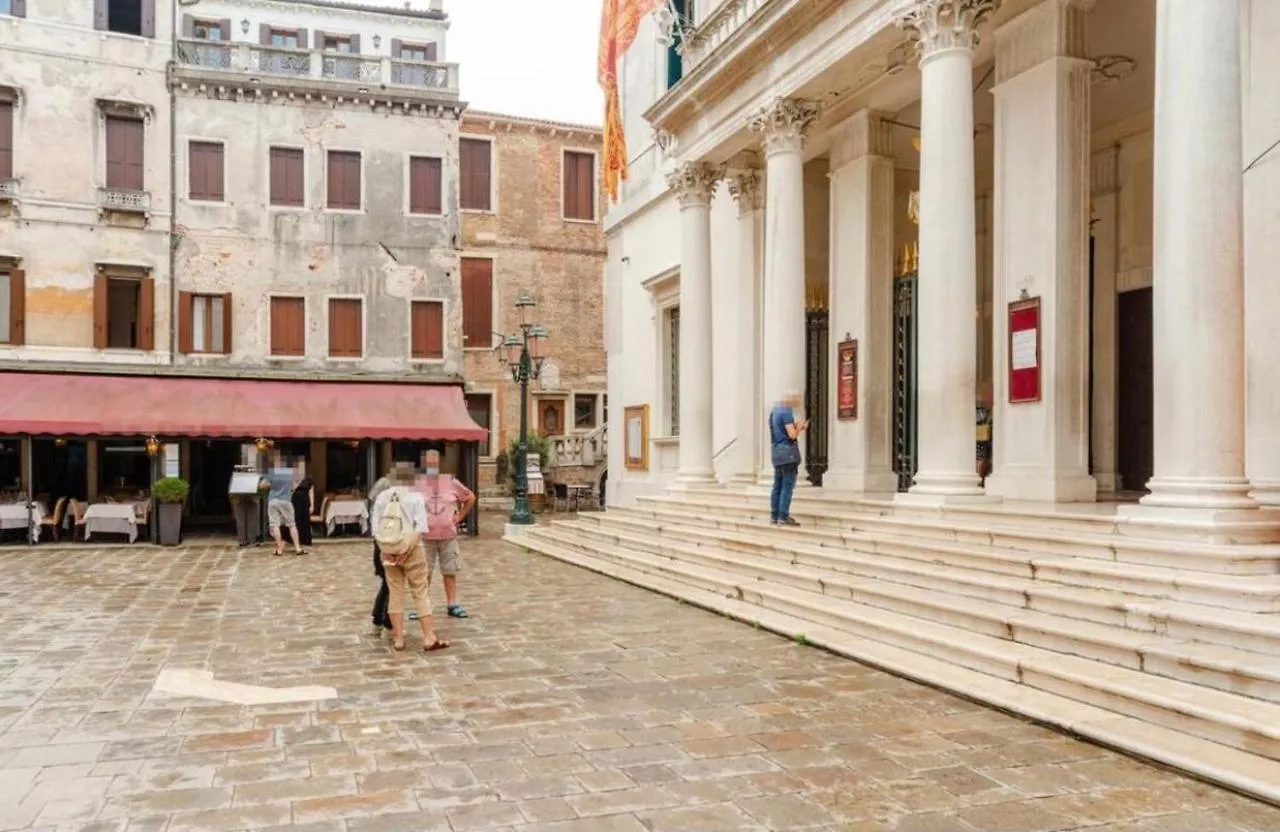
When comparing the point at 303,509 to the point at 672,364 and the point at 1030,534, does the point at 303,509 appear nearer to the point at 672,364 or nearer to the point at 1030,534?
the point at 672,364

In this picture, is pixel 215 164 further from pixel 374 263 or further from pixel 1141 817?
pixel 1141 817

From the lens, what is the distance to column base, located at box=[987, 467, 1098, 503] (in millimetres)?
10312

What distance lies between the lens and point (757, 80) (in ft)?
46.6

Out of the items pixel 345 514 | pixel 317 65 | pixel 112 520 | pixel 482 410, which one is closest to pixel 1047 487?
pixel 345 514

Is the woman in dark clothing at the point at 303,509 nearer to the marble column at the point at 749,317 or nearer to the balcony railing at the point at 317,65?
the marble column at the point at 749,317

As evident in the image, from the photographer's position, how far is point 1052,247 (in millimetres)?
10492

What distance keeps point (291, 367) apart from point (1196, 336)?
19.8 m

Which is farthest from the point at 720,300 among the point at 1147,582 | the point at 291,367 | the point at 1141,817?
the point at 1141,817

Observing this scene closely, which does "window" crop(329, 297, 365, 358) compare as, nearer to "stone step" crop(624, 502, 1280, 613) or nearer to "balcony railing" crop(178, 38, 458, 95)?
"balcony railing" crop(178, 38, 458, 95)

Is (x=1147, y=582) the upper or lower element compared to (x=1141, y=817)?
upper

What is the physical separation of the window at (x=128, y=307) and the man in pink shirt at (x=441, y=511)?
15.2m

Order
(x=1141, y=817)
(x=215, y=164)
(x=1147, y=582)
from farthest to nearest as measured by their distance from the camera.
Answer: (x=215, y=164)
(x=1147, y=582)
(x=1141, y=817)

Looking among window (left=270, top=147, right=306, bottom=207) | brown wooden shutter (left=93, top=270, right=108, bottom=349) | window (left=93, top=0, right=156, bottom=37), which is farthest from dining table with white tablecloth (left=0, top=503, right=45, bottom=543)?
window (left=93, top=0, right=156, bottom=37)

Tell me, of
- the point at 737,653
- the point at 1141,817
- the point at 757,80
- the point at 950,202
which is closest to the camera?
the point at 1141,817
